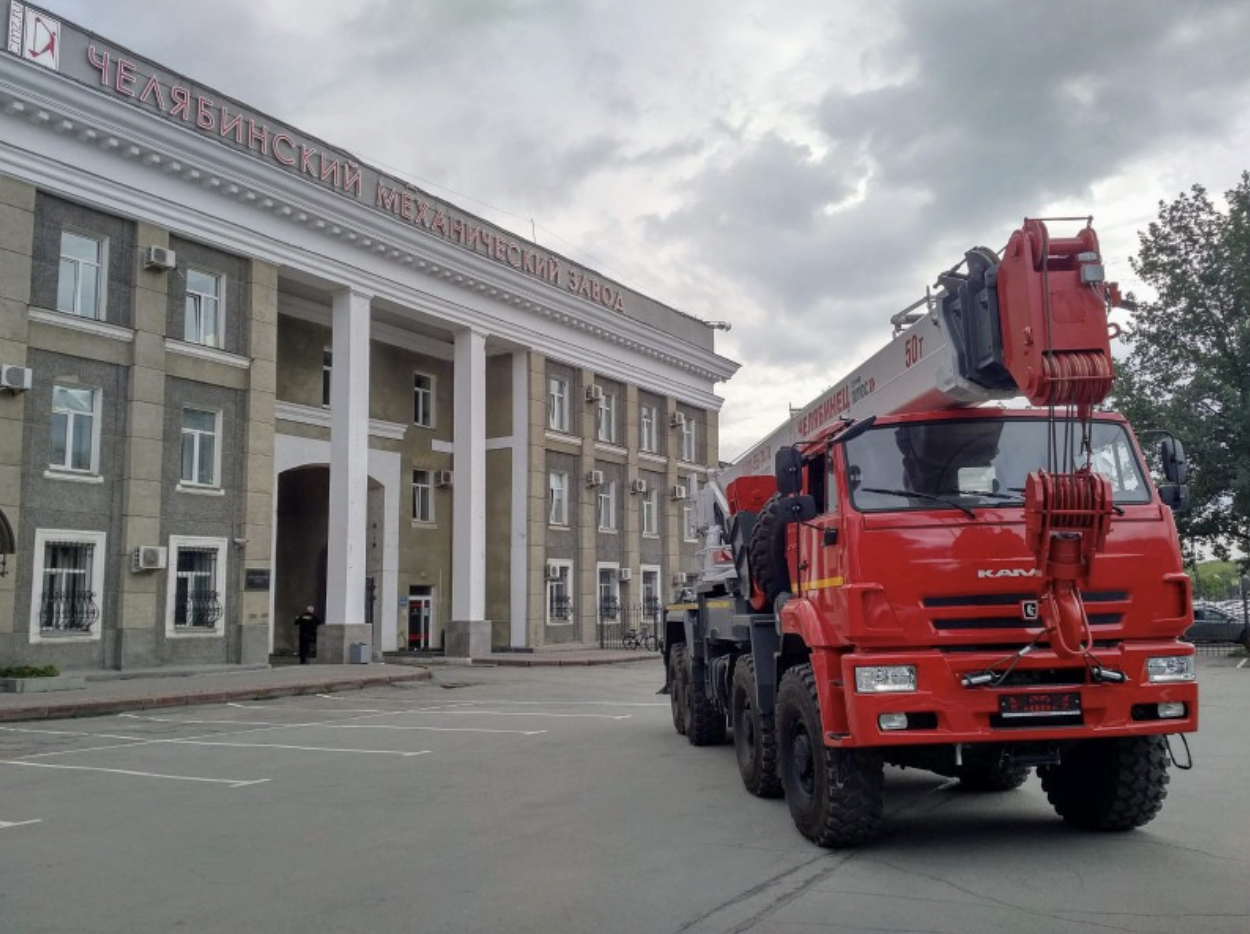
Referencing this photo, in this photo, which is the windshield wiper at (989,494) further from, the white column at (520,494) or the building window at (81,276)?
the white column at (520,494)

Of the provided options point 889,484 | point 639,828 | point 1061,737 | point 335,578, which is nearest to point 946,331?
point 889,484

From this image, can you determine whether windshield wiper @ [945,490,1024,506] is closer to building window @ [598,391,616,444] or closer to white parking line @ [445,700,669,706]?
white parking line @ [445,700,669,706]

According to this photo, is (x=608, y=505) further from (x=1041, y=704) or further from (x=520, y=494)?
(x=1041, y=704)

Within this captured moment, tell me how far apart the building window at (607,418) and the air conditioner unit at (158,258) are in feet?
59.2

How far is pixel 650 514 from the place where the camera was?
4262 cm

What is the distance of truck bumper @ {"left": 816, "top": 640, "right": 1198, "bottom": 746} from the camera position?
684 cm

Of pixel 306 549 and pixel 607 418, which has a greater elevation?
pixel 607 418

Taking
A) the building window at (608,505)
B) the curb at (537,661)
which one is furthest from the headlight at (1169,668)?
the building window at (608,505)

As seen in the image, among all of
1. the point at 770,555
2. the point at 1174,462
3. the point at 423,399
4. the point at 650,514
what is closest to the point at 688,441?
the point at 650,514

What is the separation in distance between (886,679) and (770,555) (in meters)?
2.43

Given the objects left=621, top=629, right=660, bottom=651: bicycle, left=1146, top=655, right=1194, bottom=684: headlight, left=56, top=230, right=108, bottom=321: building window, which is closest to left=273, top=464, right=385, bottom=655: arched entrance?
left=621, top=629, right=660, bottom=651: bicycle

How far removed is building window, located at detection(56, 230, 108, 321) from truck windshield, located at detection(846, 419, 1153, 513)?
20.0m

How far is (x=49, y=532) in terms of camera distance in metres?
22.1

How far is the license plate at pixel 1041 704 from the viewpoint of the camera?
688cm
